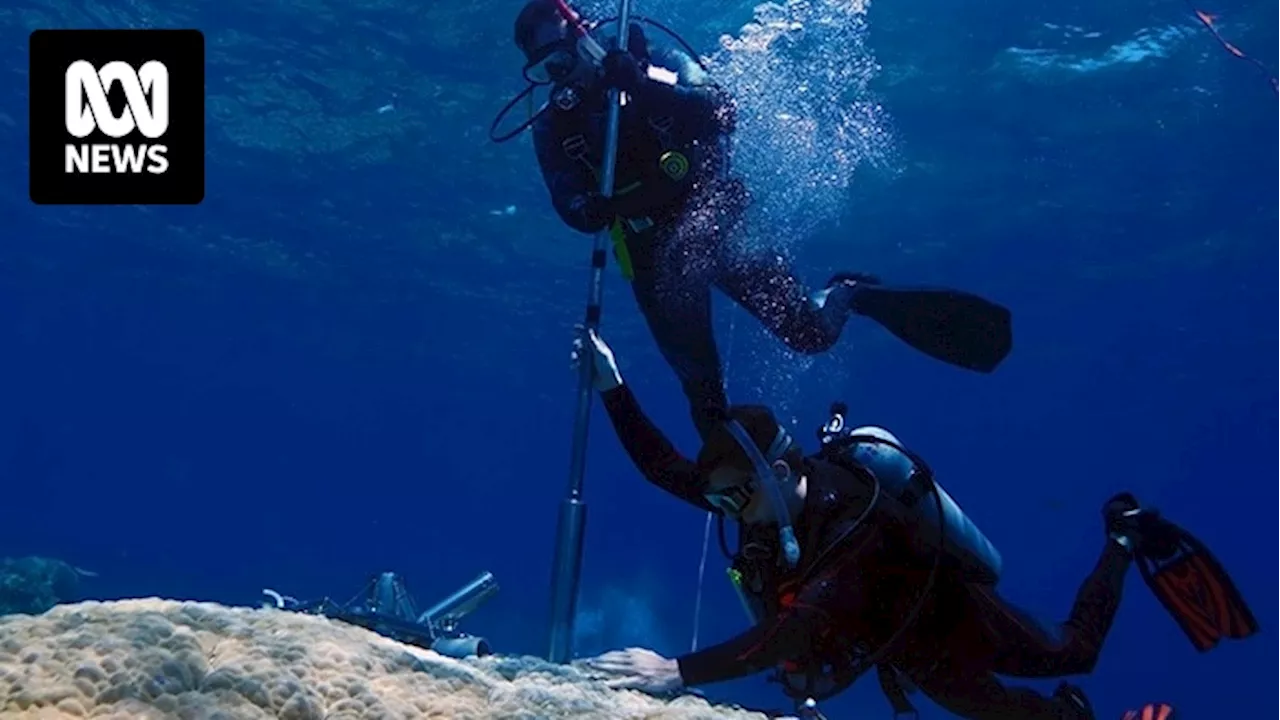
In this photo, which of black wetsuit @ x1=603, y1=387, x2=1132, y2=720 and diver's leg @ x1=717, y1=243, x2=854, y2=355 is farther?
diver's leg @ x1=717, y1=243, x2=854, y2=355

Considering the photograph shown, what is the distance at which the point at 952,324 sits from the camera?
265 inches

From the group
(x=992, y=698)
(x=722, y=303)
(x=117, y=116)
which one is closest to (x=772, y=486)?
(x=992, y=698)

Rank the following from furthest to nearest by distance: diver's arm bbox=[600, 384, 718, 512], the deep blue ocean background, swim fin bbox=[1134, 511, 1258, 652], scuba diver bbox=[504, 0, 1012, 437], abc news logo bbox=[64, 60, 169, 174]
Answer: the deep blue ocean background < scuba diver bbox=[504, 0, 1012, 437] < abc news logo bbox=[64, 60, 169, 174] < swim fin bbox=[1134, 511, 1258, 652] < diver's arm bbox=[600, 384, 718, 512]

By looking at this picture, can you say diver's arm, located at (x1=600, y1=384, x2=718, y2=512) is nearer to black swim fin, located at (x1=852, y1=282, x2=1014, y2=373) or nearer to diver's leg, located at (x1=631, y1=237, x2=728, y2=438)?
diver's leg, located at (x1=631, y1=237, x2=728, y2=438)

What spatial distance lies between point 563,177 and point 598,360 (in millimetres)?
1750

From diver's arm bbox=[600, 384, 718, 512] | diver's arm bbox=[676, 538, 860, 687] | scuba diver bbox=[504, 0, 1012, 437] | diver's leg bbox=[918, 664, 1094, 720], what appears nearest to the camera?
diver's arm bbox=[676, 538, 860, 687]

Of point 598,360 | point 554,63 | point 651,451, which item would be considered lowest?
point 651,451

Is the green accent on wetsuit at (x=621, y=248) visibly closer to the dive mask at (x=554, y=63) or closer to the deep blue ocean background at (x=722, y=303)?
the dive mask at (x=554, y=63)

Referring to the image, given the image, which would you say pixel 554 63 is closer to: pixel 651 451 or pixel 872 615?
pixel 651 451

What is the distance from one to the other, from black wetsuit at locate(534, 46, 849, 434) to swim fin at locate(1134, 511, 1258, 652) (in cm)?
263

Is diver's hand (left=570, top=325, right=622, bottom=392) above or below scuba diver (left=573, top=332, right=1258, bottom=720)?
above

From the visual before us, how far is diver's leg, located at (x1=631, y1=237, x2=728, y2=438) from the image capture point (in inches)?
277

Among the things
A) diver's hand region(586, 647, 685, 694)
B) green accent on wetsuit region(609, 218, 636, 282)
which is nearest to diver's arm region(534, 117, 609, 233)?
green accent on wetsuit region(609, 218, 636, 282)

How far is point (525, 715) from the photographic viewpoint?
3.48 metres
